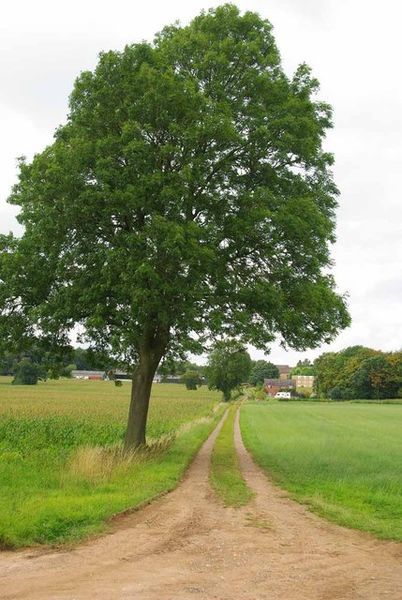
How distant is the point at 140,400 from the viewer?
20703 mm

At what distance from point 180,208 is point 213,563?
1175 cm

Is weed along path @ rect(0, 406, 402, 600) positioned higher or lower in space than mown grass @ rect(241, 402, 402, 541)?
lower

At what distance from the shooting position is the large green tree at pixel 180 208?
17.5 m

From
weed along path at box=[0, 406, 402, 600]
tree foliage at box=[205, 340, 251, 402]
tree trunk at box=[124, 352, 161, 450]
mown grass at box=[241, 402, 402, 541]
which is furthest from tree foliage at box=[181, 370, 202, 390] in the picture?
weed along path at box=[0, 406, 402, 600]

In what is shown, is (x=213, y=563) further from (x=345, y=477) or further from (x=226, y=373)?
(x=226, y=373)

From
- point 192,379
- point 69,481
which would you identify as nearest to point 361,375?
point 192,379

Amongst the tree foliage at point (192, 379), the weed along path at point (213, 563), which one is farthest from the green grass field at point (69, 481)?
the tree foliage at point (192, 379)

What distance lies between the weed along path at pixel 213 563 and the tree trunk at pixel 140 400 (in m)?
9.12

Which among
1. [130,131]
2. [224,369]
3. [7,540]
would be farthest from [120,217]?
[224,369]

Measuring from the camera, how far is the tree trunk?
2047 centimetres

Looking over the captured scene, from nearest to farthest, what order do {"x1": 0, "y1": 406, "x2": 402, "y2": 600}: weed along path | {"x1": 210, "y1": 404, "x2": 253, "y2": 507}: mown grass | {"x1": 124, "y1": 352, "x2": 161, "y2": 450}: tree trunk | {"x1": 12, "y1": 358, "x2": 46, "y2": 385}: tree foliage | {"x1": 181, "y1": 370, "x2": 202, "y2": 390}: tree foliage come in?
{"x1": 0, "y1": 406, "x2": 402, "y2": 600}: weed along path, {"x1": 210, "y1": 404, "x2": 253, "y2": 507}: mown grass, {"x1": 124, "y1": 352, "x2": 161, "y2": 450}: tree trunk, {"x1": 12, "y1": 358, "x2": 46, "y2": 385}: tree foliage, {"x1": 181, "y1": 370, "x2": 202, "y2": 390}: tree foliage

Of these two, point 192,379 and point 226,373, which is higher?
point 192,379

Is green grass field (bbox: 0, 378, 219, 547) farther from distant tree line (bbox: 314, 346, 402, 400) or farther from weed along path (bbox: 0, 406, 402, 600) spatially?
distant tree line (bbox: 314, 346, 402, 400)

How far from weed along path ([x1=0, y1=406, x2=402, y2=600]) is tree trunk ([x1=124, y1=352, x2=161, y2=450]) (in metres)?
9.12
